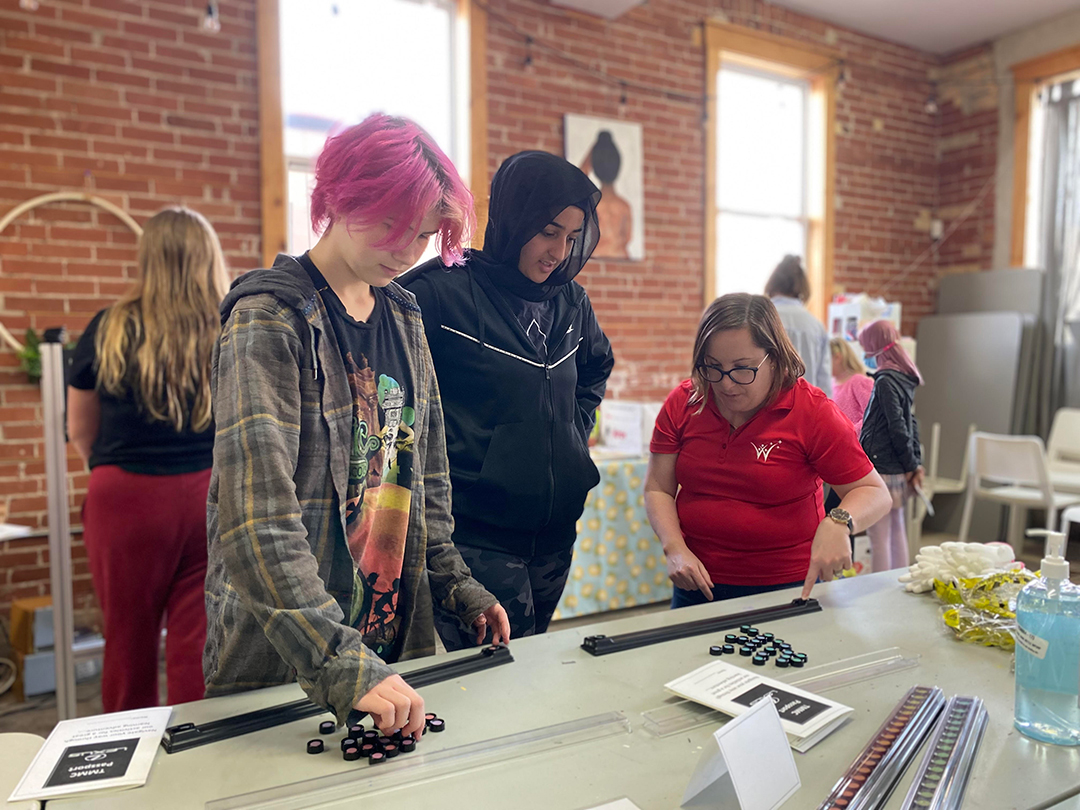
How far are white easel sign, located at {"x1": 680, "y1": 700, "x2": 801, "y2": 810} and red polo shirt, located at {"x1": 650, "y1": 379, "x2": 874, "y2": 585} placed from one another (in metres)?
0.68

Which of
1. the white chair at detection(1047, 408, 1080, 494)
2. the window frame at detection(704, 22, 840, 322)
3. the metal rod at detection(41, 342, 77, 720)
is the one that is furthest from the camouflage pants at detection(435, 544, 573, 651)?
the white chair at detection(1047, 408, 1080, 494)

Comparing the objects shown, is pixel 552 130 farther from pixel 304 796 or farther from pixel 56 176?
pixel 304 796

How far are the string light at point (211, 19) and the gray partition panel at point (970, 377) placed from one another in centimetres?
430

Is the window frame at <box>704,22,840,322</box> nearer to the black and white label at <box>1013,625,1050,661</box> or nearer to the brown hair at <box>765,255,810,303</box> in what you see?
the brown hair at <box>765,255,810,303</box>

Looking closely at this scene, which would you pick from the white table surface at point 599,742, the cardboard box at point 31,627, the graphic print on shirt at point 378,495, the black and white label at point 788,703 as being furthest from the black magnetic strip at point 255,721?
the cardboard box at point 31,627

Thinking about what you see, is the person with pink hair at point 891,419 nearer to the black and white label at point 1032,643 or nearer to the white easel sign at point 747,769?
the black and white label at point 1032,643

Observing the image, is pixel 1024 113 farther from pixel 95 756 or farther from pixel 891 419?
pixel 95 756

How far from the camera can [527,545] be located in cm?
151

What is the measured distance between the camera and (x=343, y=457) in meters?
1.06

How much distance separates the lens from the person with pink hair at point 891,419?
141 centimetres

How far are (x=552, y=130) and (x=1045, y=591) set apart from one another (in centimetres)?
372

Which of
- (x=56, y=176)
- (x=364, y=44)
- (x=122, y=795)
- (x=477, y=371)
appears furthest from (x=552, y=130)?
(x=122, y=795)

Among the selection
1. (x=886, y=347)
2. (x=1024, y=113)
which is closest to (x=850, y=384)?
(x=886, y=347)

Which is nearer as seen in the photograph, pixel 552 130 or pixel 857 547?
pixel 857 547
